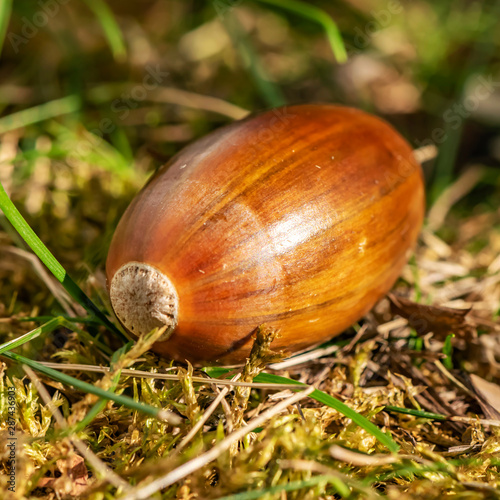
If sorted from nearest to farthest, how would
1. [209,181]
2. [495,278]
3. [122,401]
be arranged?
[122,401] → [209,181] → [495,278]

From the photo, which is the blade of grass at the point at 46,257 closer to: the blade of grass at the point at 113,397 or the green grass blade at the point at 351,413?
the blade of grass at the point at 113,397

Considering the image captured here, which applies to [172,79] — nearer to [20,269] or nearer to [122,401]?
[20,269]

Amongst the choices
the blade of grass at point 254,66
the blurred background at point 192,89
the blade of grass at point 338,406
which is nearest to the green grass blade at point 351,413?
the blade of grass at point 338,406

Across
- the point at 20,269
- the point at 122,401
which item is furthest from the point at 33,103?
the point at 122,401

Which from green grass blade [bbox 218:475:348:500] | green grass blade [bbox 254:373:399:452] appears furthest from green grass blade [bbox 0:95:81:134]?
green grass blade [bbox 218:475:348:500]

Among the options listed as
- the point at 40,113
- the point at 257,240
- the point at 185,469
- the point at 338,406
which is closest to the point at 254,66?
the point at 40,113

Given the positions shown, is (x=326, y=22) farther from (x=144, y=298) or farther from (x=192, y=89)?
(x=144, y=298)
